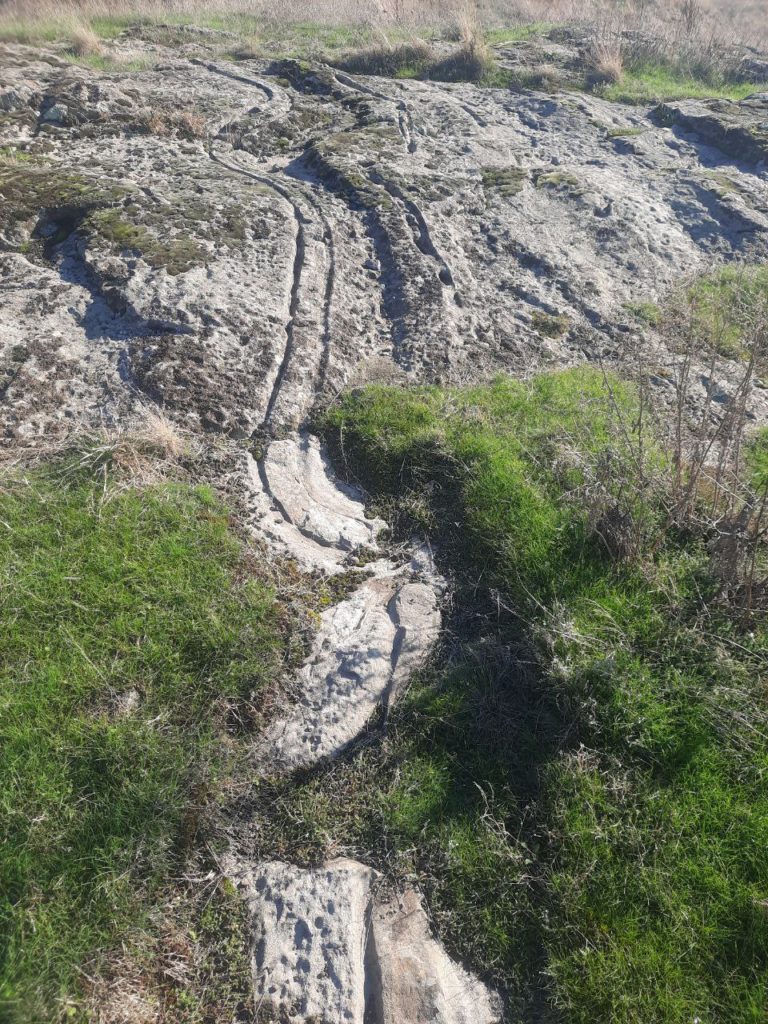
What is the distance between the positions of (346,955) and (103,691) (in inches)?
58.3

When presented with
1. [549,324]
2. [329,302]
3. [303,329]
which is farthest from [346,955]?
[549,324]

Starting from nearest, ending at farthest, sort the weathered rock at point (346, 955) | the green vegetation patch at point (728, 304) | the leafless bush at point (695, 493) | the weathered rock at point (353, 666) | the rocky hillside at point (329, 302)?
1. the weathered rock at point (346, 955)
2. the rocky hillside at point (329, 302)
3. the weathered rock at point (353, 666)
4. the leafless bush at point (695, 493)
5. the green vegetation patch at point (728, 304)

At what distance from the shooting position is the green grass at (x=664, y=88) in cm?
987

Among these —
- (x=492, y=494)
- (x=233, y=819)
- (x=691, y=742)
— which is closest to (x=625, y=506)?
(x=492, y=494)

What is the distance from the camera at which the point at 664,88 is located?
10500 millimetres

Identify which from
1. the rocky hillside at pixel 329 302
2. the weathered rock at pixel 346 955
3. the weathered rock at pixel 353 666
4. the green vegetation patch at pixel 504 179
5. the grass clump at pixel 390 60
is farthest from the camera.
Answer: the grass clump at pixel 390 60

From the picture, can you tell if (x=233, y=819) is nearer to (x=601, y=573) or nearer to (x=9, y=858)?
(x=9, y=858)

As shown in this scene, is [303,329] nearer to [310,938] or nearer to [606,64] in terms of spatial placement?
[310,938]

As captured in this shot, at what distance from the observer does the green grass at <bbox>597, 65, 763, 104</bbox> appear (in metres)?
9.87

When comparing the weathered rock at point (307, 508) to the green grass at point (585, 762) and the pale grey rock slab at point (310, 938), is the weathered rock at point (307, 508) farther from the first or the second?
the pale grey rock slab at point (310, 938)

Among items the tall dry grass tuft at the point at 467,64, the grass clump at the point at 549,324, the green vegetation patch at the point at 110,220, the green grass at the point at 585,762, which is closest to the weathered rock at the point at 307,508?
the green grass at the point at 585,762

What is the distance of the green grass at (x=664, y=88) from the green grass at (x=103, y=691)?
32.4ft

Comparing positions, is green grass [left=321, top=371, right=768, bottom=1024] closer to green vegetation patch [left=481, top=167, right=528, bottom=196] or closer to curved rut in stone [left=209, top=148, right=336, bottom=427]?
curved rut in stone [left=209, top=148, right=336, bottom=427]

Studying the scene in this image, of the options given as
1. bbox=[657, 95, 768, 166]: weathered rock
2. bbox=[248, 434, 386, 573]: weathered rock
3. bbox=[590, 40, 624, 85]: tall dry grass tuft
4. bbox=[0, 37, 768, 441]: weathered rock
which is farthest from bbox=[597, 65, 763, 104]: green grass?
bbox=[248, 434, 386, 573]: weathered rock
